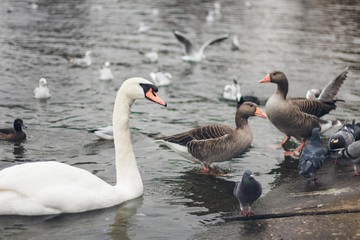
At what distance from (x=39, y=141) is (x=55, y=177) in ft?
17.9

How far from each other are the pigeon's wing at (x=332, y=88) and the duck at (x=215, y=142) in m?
3.25

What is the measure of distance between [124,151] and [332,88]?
21.4 feet

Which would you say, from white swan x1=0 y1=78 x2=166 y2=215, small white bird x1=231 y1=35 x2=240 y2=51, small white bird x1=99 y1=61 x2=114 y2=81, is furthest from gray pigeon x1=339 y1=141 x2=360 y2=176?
small white bird x1=231 y1=35 x2=240 y2=51

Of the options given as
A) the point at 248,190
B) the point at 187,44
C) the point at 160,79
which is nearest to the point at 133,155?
the point at 248,190

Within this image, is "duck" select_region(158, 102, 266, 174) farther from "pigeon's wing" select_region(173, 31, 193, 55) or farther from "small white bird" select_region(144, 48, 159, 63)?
"pigeon's wing" select_region(173, 31, 193, 55)

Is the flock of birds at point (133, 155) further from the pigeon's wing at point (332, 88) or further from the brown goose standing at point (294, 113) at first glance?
the pigeon's wing at point (332, 88)

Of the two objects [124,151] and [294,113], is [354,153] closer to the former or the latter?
[294,113]

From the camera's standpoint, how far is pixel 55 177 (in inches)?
376

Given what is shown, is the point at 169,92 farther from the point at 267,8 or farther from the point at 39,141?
the point at 267,8

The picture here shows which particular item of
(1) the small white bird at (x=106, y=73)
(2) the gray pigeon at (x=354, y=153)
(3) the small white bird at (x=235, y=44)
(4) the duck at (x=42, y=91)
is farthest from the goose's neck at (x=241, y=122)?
(3) the small white bird at (x=235, y=44)

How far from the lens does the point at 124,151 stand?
10602 millimetres

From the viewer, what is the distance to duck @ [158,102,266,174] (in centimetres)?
1216

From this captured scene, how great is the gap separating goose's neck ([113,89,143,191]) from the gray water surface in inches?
13.6

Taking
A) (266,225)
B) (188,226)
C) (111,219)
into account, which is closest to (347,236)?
(266,225)
